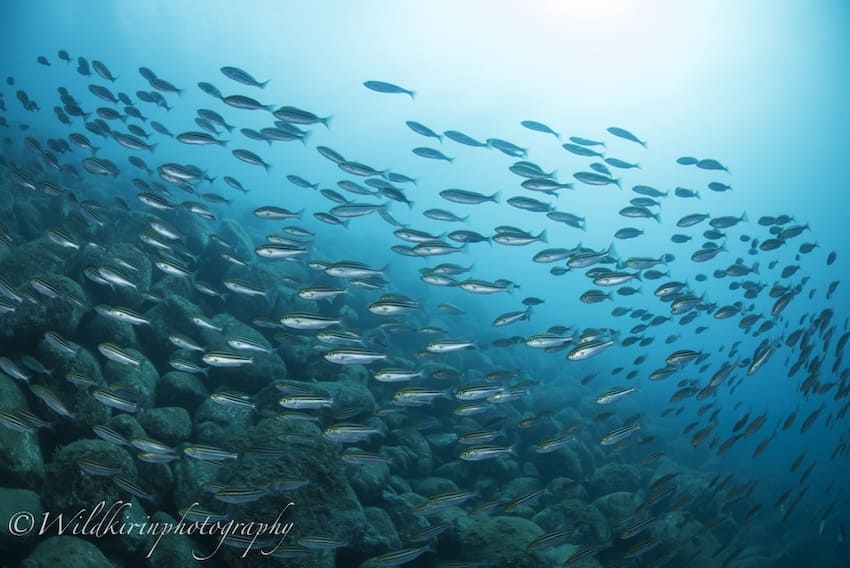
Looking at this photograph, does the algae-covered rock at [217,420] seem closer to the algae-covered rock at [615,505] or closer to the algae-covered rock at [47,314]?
the algae-covered rock at [47,314]

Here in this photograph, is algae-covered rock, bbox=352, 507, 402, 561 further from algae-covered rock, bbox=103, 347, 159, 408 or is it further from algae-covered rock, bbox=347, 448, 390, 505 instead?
algae-covered rock, bbox=103, 347, 159, 408

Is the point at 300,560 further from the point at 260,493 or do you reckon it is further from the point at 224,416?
the point at 224,416

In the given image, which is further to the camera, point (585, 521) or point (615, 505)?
point (615, 505)

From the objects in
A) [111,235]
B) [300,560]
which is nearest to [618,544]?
[300,560]

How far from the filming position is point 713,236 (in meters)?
11.8

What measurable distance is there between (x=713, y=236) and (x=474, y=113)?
76138mm

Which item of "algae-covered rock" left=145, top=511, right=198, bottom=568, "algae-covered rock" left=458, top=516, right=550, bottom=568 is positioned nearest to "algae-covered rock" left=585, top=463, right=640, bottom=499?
"algae-covered rock" left=458, top=516, right=550, bottom=568

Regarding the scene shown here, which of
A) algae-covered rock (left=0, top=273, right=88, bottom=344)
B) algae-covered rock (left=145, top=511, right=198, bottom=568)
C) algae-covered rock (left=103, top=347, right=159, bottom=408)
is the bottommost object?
algae-covered rock (left=145, top=511, right=198, bottom=568)

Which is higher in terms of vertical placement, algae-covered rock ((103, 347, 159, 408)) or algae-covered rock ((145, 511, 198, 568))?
algae-covered rock ((103, 347, 159, 408))

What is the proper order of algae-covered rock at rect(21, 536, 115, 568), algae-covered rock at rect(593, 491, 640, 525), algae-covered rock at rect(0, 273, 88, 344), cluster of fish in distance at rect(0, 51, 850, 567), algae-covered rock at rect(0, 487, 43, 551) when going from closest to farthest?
algae-covered rock at rect(21, 536, 115, 568) < algae-covered rock at rect(0, 487, 43, 551) < cluster of fish in distance at rect(0, 51, 850, 567) < algae-covered rock at rect(0, 273, 88, 344) < algae-covered rock at rect(593, 491, 640, 525)

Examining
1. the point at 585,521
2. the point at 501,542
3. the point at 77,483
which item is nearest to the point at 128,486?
the point at 77,483

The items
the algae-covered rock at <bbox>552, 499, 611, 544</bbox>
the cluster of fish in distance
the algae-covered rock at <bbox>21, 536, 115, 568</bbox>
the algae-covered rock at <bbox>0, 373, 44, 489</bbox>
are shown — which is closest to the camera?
the algae-covered rock at <bbox>21, 536, 115, 568</bbox>

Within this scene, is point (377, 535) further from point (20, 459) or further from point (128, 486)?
point (20, 459)

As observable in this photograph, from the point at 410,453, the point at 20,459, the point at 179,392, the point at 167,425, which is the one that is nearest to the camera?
the point at 20,459
